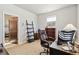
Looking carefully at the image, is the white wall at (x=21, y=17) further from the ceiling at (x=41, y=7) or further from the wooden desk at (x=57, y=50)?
the wooden desk at (x=57, y=50)

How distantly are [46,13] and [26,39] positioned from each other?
633 millimetres

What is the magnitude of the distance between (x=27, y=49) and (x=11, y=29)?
0.47 metres

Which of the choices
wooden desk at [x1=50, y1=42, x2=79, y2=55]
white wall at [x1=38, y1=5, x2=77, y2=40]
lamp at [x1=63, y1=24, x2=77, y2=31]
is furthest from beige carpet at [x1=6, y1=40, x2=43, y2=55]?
lamp at [x1=63, y1=24, x2=77, y2=31]

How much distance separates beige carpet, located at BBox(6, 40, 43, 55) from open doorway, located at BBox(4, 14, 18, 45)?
12cm

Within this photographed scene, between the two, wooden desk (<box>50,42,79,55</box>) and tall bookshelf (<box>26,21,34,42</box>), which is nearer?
wooden desk (<box>50,42,79,55</box>)

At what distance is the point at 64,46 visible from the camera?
1695 mm

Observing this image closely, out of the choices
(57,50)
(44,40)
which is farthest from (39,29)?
(57,50)

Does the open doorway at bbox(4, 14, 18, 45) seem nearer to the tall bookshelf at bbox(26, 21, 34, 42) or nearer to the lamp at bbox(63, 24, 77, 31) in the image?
the tall bookshelf at bbox(26, 21, 34, 42)

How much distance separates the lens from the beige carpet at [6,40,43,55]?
1652mm

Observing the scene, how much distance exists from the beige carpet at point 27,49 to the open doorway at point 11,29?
12cm

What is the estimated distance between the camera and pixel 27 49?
1.71m

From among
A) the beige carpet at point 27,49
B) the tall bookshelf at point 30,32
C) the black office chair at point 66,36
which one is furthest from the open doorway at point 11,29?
the black office chair at point 66,36
